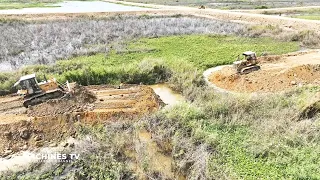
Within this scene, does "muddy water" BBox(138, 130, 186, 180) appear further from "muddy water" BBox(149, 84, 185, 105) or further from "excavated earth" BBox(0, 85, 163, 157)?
"muddy water" BBox(149, 84, 185, 105)

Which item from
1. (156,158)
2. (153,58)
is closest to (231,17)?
(153,58)

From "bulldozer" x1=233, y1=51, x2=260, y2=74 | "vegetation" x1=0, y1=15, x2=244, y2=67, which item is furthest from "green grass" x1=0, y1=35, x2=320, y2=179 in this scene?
"vegetation" x1=0, y1=15, x2=244, y2=67

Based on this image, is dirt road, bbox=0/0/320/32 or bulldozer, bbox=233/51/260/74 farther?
dirt road, bbox=0/0/320/32

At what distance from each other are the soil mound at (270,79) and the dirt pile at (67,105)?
28.8ft

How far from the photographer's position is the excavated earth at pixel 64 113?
51.3ft

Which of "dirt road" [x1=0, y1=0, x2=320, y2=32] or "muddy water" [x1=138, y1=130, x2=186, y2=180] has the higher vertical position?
"dirt road" [x1=0, y1=0, x2=320, y2=32]

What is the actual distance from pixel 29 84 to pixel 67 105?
7.83 feet

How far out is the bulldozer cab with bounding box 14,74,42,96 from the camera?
58.0 feet

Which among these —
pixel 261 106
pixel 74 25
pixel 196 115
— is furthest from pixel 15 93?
pixel 74 25

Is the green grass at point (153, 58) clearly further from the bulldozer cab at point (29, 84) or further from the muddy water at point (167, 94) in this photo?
the bulldozer cab at point (29, 84)

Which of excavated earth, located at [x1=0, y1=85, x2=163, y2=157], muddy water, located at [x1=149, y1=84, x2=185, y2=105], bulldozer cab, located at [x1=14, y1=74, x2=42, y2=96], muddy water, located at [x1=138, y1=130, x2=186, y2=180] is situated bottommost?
muddy water, located at [x1=138, y1=130, x2=186, y2=180]

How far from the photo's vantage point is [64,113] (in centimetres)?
1728

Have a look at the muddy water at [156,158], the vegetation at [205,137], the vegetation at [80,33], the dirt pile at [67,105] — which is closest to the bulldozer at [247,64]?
the vegetation at [205,137]

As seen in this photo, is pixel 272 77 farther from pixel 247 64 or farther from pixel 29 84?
pixel 29 84
